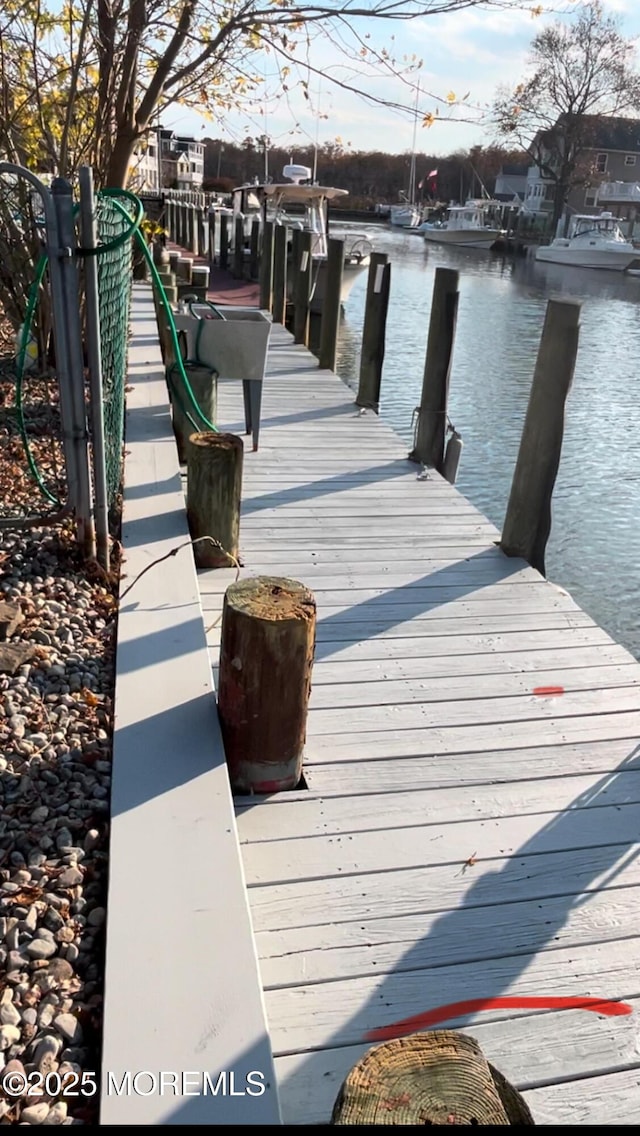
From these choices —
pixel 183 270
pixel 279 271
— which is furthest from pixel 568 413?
pixel 183 270

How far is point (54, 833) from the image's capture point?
2076mm

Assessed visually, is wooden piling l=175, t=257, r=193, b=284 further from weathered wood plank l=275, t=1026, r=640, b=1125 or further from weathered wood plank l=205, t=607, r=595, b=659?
weathered wood plank l=275, t=1026, r=640, b=1125

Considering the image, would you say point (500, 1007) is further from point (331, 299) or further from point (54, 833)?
point (331, 299)

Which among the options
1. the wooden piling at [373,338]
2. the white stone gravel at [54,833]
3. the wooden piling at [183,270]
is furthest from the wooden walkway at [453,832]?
the wooden piling at [183,270]

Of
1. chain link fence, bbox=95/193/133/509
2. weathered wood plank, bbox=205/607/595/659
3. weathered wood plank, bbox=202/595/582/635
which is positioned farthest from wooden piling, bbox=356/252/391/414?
weathered wood plank, bbox=205/607/595/659

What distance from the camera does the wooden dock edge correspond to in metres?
1.47

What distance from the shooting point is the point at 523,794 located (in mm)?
2709

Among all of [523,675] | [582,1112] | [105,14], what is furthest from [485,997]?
[105,14]

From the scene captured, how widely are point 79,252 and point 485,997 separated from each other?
261cm

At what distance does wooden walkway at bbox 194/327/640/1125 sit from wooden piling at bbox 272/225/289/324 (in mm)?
9168

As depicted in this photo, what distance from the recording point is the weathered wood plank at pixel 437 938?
2049 mm

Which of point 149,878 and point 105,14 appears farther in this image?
point 105,14

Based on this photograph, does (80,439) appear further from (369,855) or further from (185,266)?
(185,266)

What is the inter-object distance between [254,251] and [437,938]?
837 inches
